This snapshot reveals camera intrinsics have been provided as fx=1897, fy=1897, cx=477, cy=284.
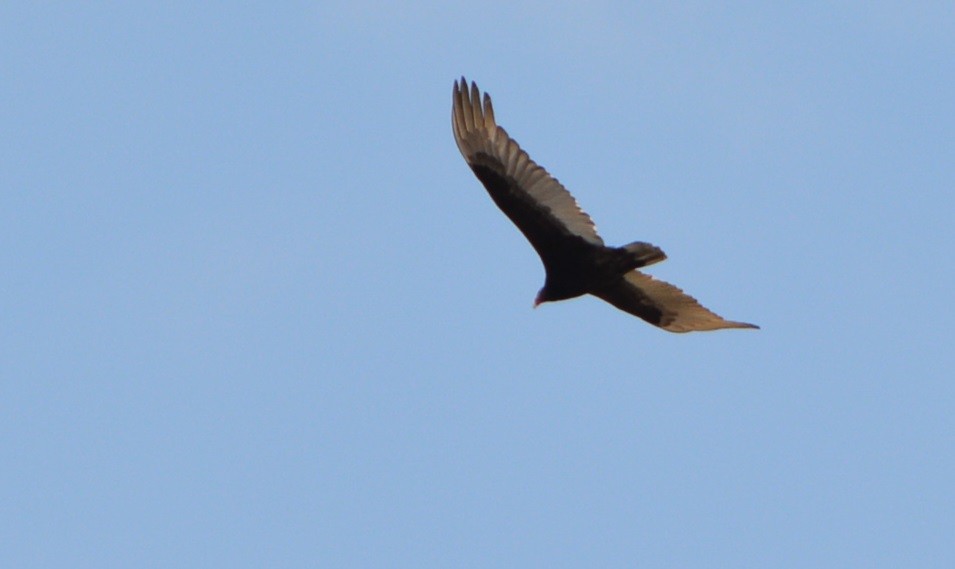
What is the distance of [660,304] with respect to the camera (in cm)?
1812

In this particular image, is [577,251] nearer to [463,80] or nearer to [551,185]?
[551,185]

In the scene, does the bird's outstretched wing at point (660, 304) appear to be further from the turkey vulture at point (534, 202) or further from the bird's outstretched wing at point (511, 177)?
the bird's outstretched wing at point (511, 177)

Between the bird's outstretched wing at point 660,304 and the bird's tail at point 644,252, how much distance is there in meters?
0.97

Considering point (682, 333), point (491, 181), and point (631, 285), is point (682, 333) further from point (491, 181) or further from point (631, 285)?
point (491, 181)

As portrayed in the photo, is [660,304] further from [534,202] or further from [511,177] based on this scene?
[511,177]

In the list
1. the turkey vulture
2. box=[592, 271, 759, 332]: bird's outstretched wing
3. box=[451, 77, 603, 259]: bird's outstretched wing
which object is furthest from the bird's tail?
box=[592, 271, 759, 332]: bird's outstretched wing

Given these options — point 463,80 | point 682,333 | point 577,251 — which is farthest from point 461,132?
point 682,333

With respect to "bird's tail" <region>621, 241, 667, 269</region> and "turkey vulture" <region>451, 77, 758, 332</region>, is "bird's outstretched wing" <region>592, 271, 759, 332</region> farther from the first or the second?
"bird's tail" <region>621, 241, 667, 269</region>

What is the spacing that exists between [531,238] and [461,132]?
115 cm

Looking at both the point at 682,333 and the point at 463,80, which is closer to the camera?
the point at 463,80

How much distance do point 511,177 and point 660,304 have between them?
227 centimetres

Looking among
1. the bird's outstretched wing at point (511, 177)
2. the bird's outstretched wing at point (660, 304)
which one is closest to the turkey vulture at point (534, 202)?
the bird's outstretched wing at point (511, 177)

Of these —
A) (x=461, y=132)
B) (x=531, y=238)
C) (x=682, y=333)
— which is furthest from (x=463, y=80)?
(x=682, y=333)

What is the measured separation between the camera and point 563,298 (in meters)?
17.6
